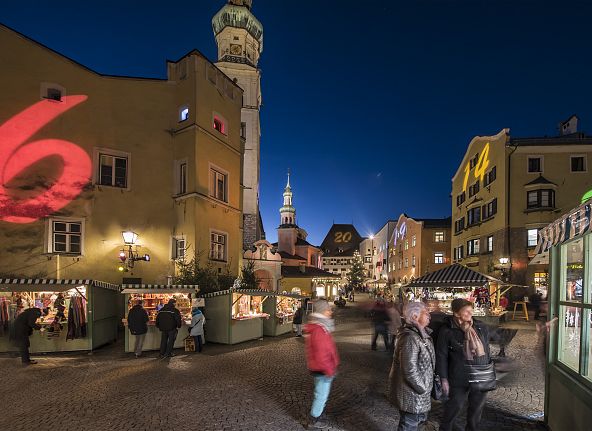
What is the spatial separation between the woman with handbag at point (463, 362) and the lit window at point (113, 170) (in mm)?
17879

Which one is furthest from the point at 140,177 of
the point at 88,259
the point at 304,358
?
the point at 304,358

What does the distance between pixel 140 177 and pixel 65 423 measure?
1449 cm

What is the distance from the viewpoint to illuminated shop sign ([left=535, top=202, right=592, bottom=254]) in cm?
474

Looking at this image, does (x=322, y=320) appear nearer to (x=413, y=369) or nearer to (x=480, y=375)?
(x=413, y=369)

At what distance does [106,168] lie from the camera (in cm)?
1898

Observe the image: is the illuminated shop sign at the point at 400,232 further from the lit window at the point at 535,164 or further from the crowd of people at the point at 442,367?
the crowd of people at the point at 442,367

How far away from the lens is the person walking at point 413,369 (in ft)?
15.3

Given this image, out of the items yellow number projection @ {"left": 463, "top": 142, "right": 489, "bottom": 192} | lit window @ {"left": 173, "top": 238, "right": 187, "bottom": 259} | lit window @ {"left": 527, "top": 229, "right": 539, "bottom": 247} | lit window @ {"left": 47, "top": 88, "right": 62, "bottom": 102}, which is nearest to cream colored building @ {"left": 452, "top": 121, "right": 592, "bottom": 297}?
lit window @ {"left": 527, "top": 229, "right": 539, "bottom": 247}

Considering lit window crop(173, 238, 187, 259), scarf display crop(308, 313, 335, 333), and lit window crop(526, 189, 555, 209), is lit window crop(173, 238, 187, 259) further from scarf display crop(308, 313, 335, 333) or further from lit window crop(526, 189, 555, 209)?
lit window crop(526, 189, 555, 209)

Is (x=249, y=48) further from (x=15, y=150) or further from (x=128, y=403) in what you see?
(x=128, y=403)

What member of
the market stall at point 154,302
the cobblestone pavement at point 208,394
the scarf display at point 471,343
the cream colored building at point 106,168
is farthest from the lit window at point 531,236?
the scarf display at point 471,343

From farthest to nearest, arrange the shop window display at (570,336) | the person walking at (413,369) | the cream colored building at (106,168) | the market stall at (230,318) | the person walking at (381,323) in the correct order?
1. the cream colored building at (106,168)
2. the market stall at (230,318)
3. the person walking at (381,323)
4. the shop window display at (570,336)
5. the person walking at (413,369)

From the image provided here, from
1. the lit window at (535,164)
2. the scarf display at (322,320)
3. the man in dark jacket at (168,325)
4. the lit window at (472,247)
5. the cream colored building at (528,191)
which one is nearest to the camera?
the scarf display at (322,320)

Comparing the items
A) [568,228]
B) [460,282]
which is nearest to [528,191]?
[460,282]
